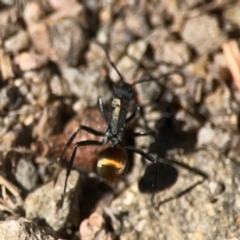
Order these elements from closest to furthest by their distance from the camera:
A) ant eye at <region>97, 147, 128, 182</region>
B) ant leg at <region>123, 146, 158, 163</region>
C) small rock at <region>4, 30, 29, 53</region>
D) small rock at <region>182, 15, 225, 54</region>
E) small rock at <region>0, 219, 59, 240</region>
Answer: small rock at <region>0, 219, 59, 240</region>
ant eye at <region>97, 147, 128, 182</region>
ant leg at <region>123, 146, 158, 163</region>
small rock at <region>4, 30, 29, 53</region>
small rock at <region>182, 15, 225, 54</region>

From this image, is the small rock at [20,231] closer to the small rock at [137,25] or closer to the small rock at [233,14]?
the small rock at [137,25]

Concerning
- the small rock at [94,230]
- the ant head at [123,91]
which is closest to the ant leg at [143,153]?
the ant head at [123,91]

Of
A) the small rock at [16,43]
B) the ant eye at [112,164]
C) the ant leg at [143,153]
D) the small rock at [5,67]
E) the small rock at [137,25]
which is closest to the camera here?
the ant eye at [112,164]

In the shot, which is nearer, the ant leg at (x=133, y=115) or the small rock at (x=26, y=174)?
the small rock at (x=26, y=174)

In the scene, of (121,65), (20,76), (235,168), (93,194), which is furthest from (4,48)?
(235,168)

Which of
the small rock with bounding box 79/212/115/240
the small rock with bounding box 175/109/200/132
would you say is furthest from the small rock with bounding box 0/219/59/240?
the small rock with bounding box 175/109/200/132

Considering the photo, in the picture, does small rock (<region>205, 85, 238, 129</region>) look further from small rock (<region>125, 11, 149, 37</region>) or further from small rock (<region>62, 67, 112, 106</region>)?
small rock (<region>62, 67, 112, 106</region>)

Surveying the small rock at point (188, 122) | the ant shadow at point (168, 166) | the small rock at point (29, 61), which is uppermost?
the small rock at point (29, 61)

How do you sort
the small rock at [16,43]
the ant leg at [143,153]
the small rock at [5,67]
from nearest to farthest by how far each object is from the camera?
the ant leg at [143,153]
the small rock at [5,67]
the small rock at [16,43]
